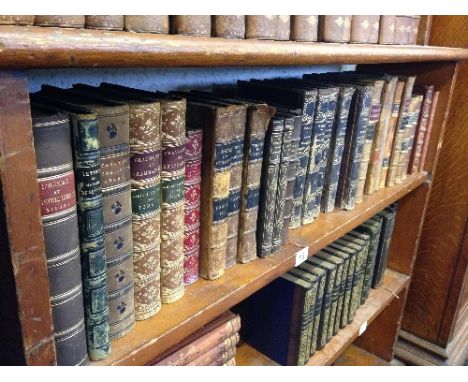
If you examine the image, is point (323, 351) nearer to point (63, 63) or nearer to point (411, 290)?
point (411, 290)

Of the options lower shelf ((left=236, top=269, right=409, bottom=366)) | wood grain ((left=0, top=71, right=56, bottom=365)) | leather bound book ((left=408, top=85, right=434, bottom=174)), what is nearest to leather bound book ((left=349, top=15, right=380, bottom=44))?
leather bound book ((left=408, top=85, right=434, bottom=174))

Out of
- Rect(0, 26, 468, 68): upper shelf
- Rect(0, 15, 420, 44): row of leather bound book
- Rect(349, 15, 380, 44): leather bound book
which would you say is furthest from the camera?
Rect(349, 15, 380, 44): leather bound book

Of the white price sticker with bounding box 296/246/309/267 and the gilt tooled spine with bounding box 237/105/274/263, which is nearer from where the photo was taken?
the gilt tooled spine with bounding box 237/105/274/263

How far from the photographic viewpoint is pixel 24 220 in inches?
16.4

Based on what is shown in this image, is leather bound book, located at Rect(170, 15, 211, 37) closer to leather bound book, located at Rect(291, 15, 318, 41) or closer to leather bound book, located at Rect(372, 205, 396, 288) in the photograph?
leather bound book, located at Rect(291, 15, 318, 41)

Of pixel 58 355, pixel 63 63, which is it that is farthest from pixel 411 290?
pixel 63 63

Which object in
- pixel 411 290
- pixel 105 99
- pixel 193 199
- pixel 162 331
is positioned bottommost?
pixel 411 290

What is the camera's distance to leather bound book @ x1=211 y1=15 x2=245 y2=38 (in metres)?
0.58

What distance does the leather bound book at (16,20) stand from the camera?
0.39 m

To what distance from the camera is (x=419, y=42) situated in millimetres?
1142

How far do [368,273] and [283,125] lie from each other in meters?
0.67

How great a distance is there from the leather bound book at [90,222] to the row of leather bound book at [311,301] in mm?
507

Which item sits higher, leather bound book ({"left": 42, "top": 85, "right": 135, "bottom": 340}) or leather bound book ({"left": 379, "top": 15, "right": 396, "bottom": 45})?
leather bound book ({"left": 379, "top": 15, "right": 396, "bottom": 45})

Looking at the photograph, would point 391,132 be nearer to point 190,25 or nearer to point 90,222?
point 190,25
